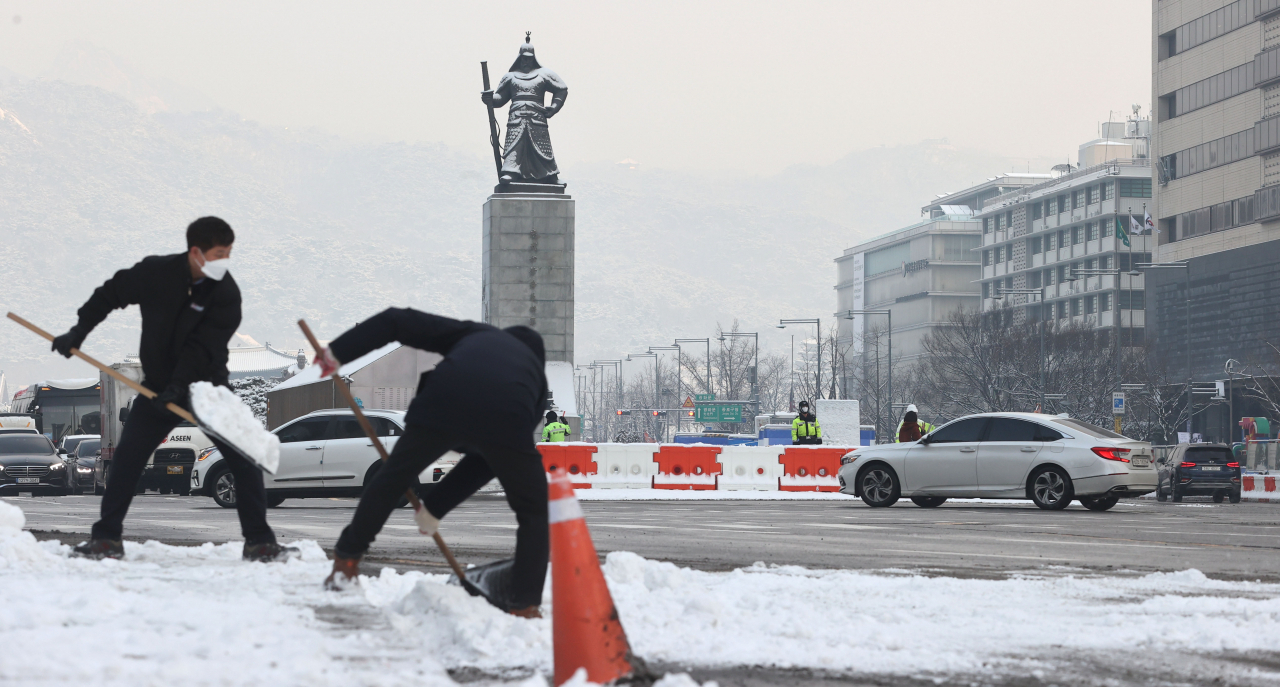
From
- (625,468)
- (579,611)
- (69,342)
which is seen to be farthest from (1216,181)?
(579,611)

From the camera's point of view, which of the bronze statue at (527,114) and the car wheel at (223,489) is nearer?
the car wheel at (223,489)

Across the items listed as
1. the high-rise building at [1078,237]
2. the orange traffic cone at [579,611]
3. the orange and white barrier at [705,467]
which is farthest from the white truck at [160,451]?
the high-rise building at [1078,237]

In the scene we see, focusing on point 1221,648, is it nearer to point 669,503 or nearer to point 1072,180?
point 669,503

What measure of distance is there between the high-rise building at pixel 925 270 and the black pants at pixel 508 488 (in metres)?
134

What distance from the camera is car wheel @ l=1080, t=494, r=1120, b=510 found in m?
20.4

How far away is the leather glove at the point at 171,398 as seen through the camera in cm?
744

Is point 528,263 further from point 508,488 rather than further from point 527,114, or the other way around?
point 508,488

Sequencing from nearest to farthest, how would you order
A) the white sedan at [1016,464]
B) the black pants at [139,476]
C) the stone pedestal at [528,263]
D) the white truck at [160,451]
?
the black pants at [139,476], the white sedan at [1016,464], the white truck at [160,451], the stone pedestal at [528,263]

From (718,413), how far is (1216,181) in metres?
36.1

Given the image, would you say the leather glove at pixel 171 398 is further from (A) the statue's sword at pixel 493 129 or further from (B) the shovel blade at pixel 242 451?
(A) the statue's sword at pixel 493 129

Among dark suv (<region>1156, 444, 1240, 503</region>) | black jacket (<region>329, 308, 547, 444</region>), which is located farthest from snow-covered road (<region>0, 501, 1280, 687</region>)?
dark suv (<region>1156, 444, 1240, 503</region>)

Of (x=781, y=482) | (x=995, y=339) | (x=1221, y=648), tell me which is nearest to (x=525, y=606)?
(x=1221, y=648)

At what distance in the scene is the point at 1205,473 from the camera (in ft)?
111

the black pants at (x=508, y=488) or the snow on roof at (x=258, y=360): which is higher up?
the snow on roof at (x=258, y=360)
